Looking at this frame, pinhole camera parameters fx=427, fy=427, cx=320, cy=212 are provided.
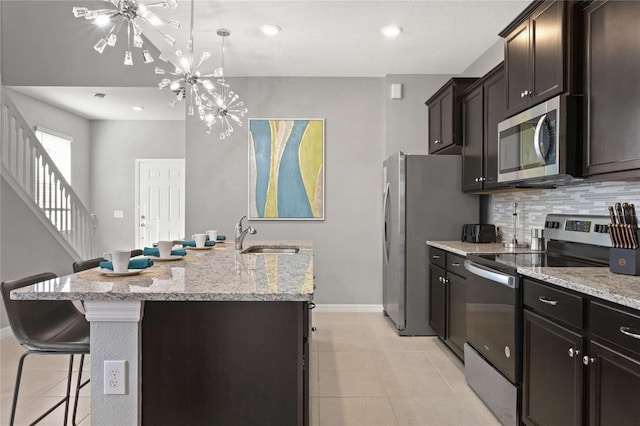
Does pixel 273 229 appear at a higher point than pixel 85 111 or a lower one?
lower

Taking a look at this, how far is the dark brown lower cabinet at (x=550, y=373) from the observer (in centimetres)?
177

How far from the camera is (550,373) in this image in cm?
196

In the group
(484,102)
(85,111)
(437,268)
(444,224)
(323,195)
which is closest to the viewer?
(484,102)

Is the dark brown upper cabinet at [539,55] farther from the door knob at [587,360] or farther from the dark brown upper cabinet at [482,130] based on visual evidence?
the door knob at [587,360]

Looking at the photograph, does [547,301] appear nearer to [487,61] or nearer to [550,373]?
[550,373]

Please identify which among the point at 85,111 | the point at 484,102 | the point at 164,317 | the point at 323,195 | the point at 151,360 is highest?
the point at 85,111

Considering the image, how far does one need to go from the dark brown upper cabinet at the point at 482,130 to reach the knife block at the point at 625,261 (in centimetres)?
126

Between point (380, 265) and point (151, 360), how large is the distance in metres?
3.79

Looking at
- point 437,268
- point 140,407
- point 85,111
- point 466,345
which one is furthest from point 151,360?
point 85,111

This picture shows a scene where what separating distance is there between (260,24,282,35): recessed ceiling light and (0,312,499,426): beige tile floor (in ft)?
9.24

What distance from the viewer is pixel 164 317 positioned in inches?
62.5

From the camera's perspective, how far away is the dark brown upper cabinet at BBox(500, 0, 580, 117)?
7.38 ft

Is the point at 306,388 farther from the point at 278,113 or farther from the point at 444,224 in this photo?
the point at 278,113

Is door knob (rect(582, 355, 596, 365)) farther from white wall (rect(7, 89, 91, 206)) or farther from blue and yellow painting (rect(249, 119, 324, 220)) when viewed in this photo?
white wall (rect(7, 89, 91, 206))
